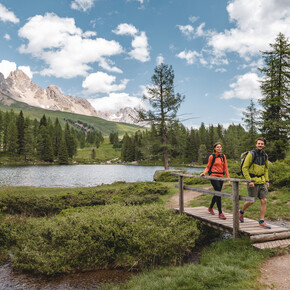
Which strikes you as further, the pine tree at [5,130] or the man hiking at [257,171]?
the pine tree at [5,130]

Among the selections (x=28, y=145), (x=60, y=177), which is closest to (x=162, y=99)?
(x=60, y=177)

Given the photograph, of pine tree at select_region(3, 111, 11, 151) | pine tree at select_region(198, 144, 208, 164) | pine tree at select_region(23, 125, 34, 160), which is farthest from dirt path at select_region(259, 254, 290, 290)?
pine tree at select_region(3, 111, 11, 151)

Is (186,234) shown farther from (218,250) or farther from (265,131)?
(265,131)

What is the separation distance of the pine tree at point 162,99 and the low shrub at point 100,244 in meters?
22.3

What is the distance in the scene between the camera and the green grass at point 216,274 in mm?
4926

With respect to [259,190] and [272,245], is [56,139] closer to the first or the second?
[259,190]

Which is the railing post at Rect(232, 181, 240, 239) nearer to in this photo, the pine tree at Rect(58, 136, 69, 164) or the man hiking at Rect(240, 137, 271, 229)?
the man hiking at Rect(240, 137, 271, 229)

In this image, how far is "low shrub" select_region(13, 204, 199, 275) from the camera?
264 inches

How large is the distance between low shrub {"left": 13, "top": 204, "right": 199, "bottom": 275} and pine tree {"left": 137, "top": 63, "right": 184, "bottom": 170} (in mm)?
22272

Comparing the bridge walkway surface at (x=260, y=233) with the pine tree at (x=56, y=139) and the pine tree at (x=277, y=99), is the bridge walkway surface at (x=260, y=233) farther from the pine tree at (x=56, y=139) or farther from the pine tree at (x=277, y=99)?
the pine tree at (x=56, y=139)

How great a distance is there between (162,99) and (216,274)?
2629cm

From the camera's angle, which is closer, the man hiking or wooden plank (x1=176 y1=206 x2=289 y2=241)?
wooden plank (x1=176 y1=206 x2=289 y2=241)

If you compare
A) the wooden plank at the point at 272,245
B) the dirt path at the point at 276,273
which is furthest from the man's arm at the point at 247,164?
the dirt path at the point at 276,273

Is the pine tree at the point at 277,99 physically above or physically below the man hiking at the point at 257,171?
above
